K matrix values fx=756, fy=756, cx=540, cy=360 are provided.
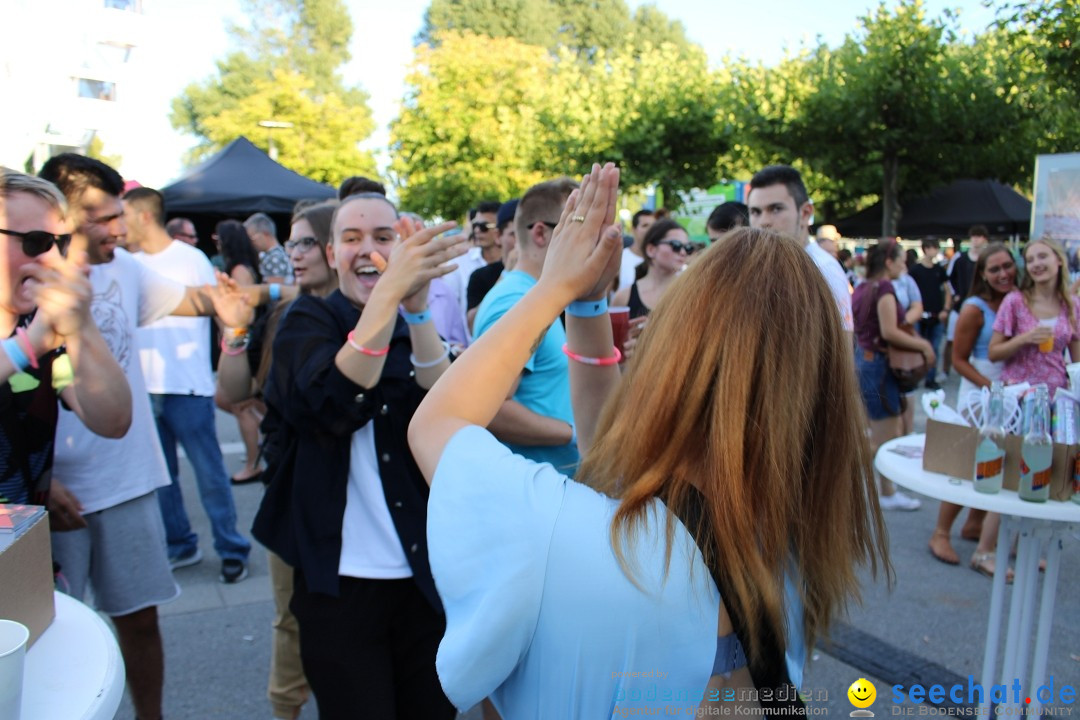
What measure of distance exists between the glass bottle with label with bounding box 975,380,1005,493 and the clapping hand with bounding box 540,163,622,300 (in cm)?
208

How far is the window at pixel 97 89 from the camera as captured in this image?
3.80 metres

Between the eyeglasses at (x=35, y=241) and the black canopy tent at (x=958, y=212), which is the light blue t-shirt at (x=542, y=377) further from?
the black canopy tent at (x=958, y=212)

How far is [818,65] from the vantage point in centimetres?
1598

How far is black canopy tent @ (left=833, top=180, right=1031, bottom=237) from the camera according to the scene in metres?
17.1

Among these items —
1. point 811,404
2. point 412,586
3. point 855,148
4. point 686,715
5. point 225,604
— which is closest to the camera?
point 686,715

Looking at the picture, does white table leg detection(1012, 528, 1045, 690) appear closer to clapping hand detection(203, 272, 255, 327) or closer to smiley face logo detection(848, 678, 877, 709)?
smiley face logo detection(848, 678, 877, 709)

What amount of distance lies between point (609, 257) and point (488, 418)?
0.30 m

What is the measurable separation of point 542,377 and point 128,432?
4.54ft

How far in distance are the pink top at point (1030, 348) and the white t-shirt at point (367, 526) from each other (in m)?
3.96

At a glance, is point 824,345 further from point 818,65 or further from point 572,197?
point 818,65

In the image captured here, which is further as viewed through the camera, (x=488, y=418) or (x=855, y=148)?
(x=855, y=148)

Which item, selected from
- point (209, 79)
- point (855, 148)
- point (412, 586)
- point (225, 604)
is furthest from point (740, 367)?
point (209, 79)

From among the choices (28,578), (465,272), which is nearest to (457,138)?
(465,272)

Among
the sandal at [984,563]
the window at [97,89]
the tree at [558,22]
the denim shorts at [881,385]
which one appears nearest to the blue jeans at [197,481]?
the window at [97,89]
